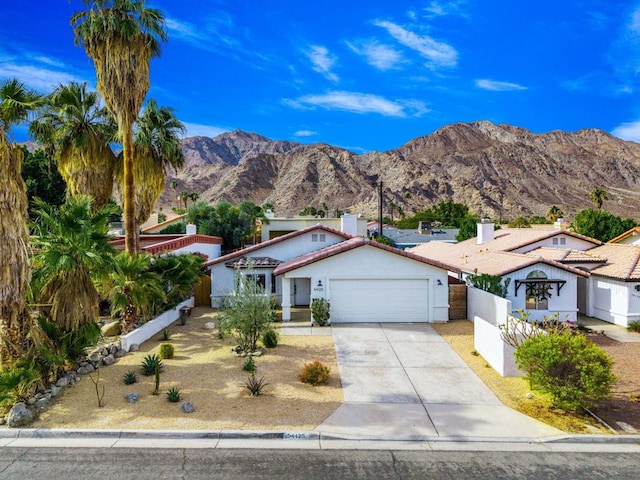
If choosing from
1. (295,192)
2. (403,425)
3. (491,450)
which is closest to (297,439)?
(403,425)

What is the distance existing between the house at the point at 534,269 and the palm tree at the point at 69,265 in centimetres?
1568

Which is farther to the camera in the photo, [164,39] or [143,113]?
[143,113]

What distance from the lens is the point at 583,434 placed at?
31.3ft

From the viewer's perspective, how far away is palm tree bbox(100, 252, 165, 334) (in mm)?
16172

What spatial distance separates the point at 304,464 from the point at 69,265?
8.09 m

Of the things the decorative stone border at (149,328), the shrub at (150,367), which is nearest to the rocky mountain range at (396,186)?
the decorative stone border at (149,328)

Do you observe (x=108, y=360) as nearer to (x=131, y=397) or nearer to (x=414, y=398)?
(x=131, y=397)

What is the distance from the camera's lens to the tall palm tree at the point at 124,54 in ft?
56.3

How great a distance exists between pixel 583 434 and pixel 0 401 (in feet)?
43.6

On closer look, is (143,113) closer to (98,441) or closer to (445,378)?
(98,441)

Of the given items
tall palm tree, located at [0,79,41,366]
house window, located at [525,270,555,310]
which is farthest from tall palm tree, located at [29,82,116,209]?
house window, located at [525,270,555,310]

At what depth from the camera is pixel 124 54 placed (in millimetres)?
17234

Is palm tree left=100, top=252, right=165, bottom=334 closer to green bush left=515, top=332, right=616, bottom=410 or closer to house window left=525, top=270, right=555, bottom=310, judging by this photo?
green bush left=515, top=332, right=616, bottom=410

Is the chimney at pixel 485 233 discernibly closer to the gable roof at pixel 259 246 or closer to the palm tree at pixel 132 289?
the gable roof at pixel 259 246
